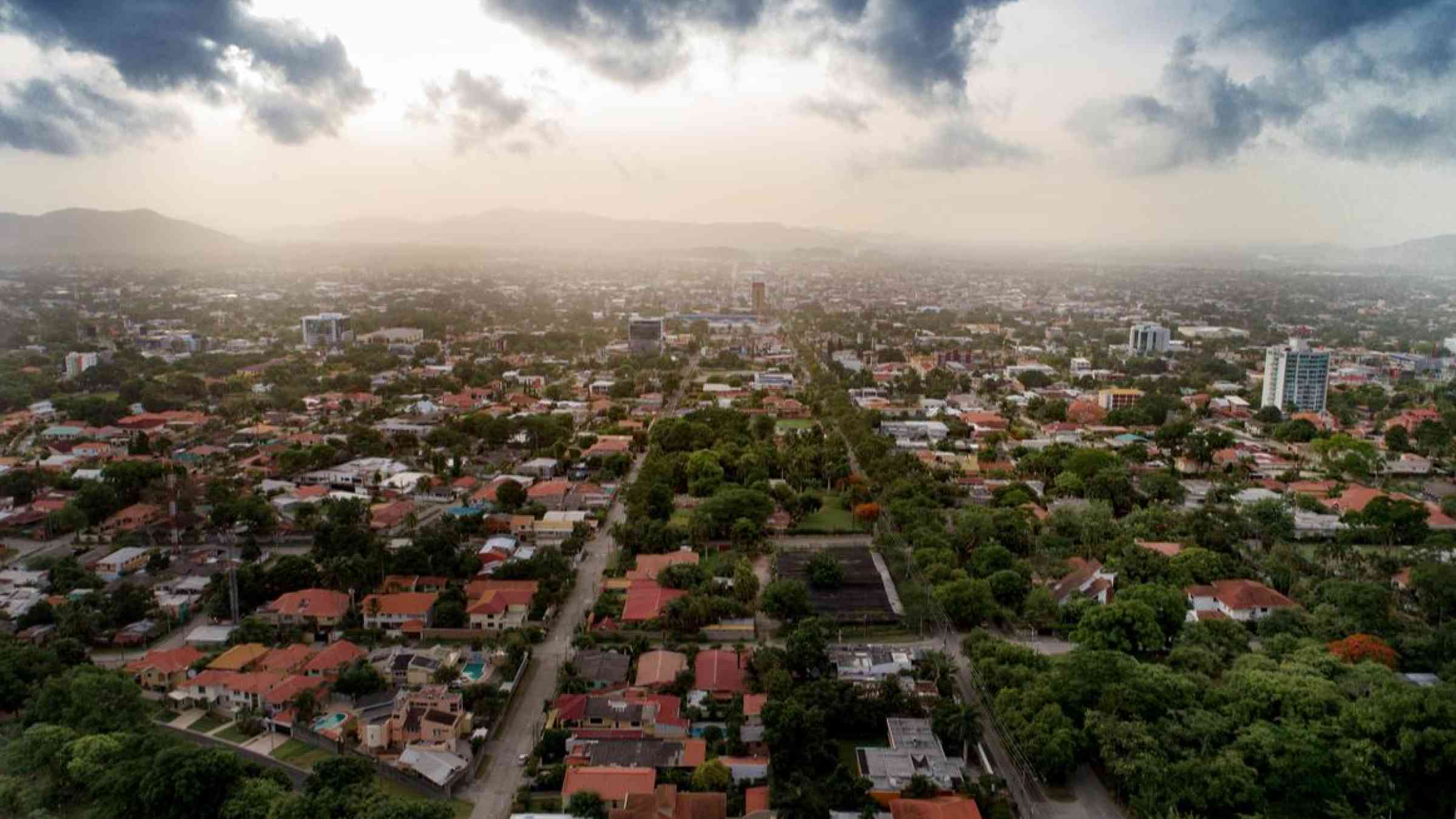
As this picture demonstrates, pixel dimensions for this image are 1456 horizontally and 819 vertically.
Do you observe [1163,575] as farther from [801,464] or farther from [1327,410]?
[1327,410]

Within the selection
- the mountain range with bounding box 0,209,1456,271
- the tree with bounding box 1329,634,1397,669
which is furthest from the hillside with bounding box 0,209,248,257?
the tree with bounding box 1329,634,1397,669

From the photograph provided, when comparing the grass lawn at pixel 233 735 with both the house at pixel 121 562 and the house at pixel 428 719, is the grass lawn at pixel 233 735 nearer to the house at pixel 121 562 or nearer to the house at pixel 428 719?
the house at pixel 428 719

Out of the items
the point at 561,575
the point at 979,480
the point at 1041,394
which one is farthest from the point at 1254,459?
the point at 561,575

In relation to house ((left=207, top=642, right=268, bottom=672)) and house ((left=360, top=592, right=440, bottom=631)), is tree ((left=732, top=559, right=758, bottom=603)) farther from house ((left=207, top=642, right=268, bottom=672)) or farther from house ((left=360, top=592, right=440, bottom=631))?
house ((left=207, top=642, right=268, bottom=672))

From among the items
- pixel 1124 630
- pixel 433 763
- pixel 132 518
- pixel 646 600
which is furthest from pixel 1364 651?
pixel 132 518

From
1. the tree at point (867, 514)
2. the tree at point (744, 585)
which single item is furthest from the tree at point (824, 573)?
the tree at point (867, 514)

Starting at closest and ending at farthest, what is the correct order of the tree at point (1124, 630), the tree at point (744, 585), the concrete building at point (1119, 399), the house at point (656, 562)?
1. the tree at point (1124, 630)
2. the tree at point (744, 585)
3. the house at point (656, 562)
4. the concrete building at point (1119, 399)
